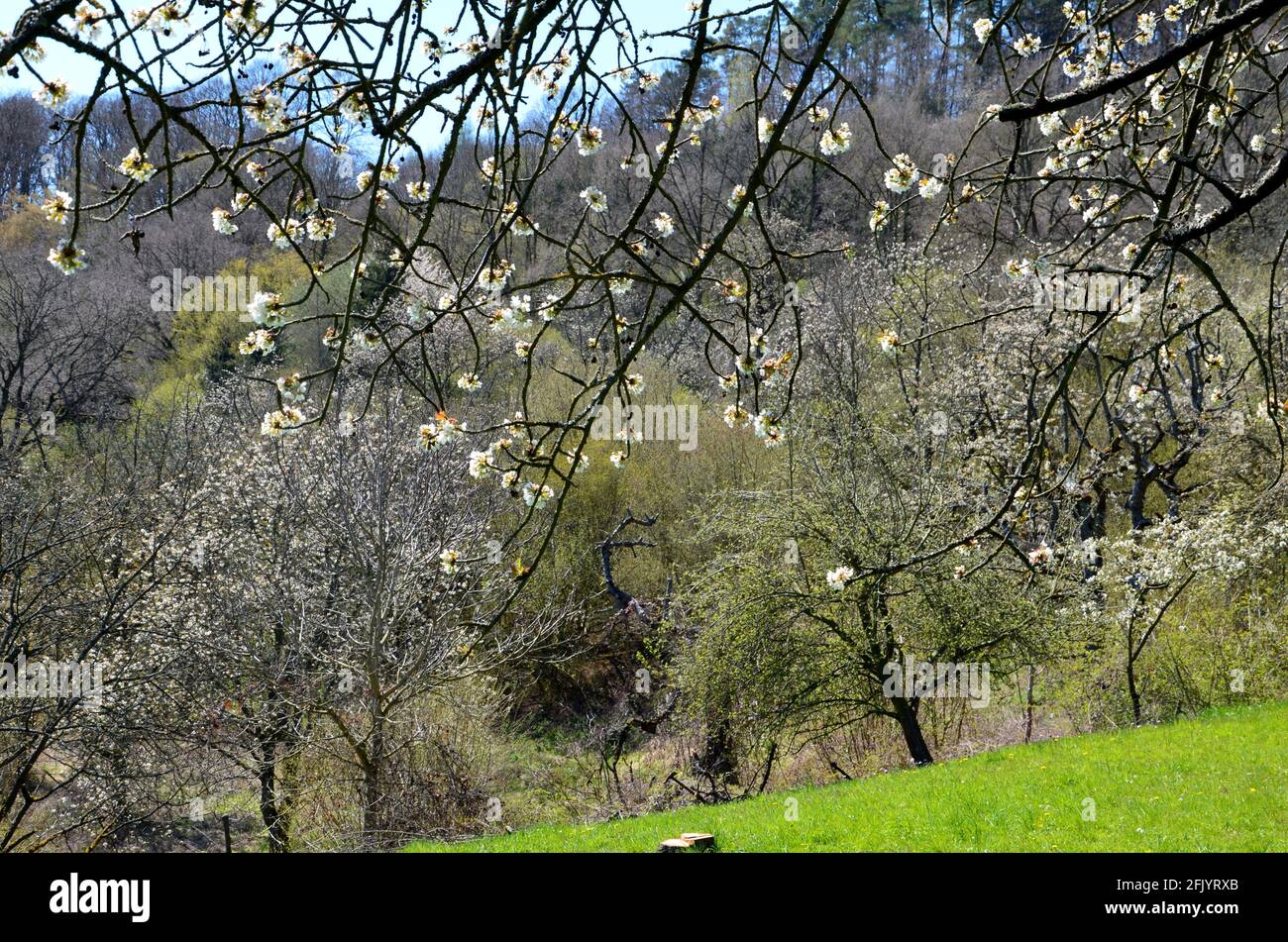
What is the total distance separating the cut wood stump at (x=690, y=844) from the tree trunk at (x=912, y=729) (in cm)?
563

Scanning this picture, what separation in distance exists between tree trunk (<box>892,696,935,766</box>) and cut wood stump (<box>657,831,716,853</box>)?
5.63 metres

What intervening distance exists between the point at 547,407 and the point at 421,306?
18644 mm

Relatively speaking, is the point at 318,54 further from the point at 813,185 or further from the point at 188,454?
the point at 813,185

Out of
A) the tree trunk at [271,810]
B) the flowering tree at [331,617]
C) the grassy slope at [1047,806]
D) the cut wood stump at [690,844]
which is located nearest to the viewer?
the grassy slope at [1047,806]

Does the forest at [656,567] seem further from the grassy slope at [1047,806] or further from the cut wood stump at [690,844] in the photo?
the cut wood stump at [690,844]

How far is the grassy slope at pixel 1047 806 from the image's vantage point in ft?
23.2

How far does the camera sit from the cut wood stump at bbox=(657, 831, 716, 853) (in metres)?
7.21

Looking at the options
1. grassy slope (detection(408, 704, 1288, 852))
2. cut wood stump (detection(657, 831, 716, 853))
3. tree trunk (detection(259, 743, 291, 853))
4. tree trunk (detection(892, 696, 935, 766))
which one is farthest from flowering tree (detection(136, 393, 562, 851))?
tree trunk (detection(892, 696, 935, 766))

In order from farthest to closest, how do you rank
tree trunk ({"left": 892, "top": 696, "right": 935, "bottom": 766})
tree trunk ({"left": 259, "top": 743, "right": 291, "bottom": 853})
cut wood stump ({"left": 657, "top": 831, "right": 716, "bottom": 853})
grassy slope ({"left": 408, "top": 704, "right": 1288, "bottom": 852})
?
tree trunk ({"left": 892, "top": 696, "right": 935, "bottom": 766}), tree trunk ({"left": 259, "top": 743, "right": 291, "bottom": 853}), cut wood stump ({"left": 657, "top": 831, "right": 716, "bottom": 853}), grassy slope ({"left": 408, "top": 704, "right": 1288, "bottom": 852})

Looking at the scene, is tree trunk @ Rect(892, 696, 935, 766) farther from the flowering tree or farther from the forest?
the flowering tree

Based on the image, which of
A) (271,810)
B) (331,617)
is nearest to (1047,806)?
(271,810)

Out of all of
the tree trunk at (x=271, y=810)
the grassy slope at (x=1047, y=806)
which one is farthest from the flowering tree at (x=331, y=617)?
the grassy slope at (x=1047, y=806)

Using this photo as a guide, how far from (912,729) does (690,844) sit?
6.19 m

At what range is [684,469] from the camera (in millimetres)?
19844
